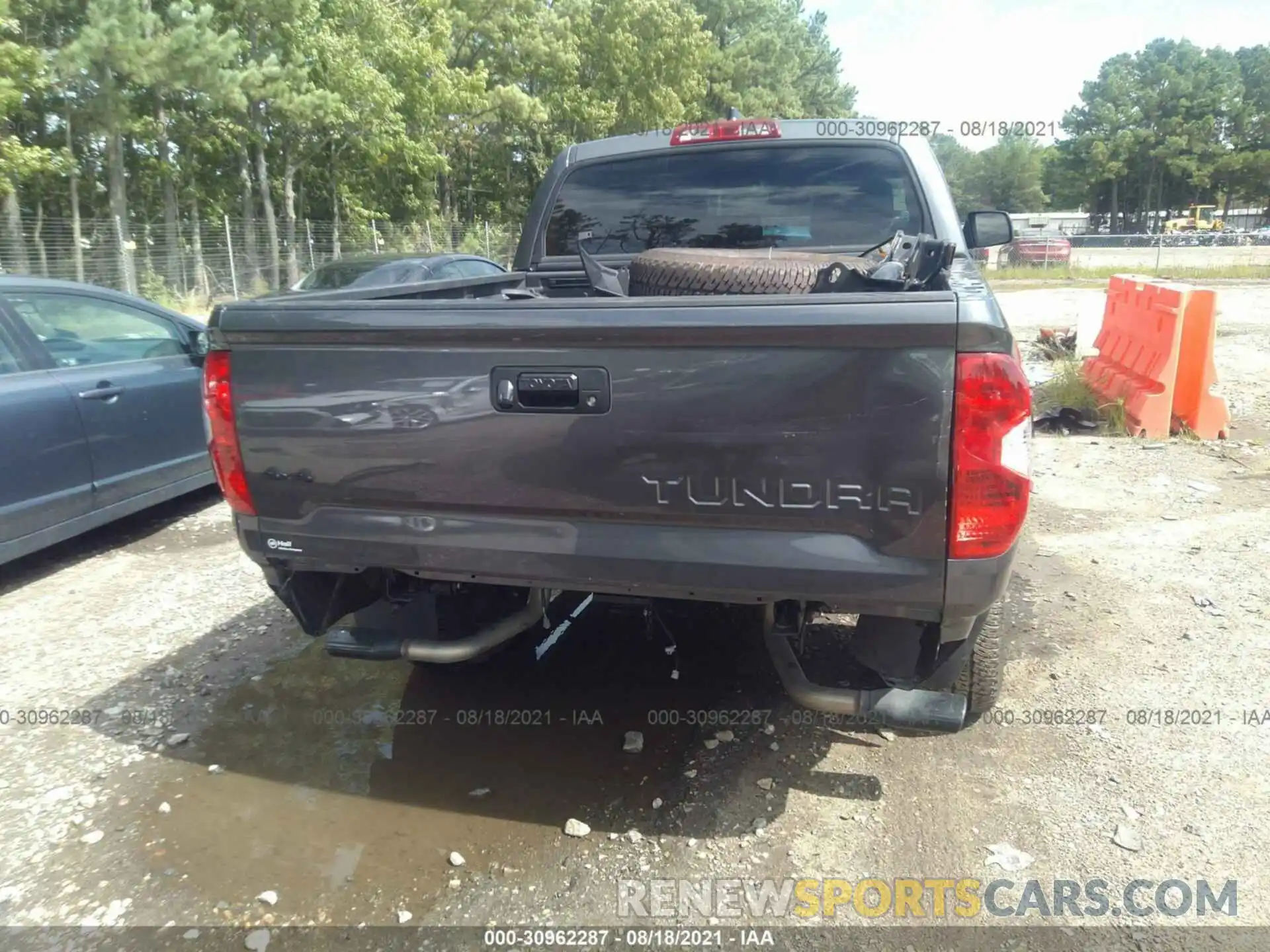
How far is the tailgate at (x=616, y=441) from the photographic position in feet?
7.04

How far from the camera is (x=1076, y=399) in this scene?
771cm

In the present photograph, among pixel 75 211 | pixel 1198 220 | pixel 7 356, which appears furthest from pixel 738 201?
pixel 1198 220

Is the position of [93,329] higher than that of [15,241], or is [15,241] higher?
[15,241]

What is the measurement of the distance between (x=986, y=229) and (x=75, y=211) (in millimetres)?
24309

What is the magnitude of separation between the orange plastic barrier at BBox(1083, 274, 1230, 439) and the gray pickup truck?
475cm

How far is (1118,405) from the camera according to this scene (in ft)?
24.2

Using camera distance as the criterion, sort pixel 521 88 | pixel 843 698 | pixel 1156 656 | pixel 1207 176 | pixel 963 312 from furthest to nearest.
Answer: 1. pixel 1207 176
2. pixel 521 88
3. pixel 1156 656
4. pixel 843 698
5. pixel 963 312

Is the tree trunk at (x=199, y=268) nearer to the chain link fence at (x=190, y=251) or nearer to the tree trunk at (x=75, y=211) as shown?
the chain link fence at (x=190, y=251)

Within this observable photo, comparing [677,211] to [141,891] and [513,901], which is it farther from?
[141,891]

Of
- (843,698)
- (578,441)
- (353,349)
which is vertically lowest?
(843,698)

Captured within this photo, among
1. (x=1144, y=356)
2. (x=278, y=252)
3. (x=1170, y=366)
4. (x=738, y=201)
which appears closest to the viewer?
(x=738, y=201)

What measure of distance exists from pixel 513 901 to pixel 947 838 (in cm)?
129

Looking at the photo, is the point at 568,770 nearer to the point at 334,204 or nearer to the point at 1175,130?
the point at 334,204

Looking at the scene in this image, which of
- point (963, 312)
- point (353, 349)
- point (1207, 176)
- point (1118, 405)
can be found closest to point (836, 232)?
point (963, 312)
